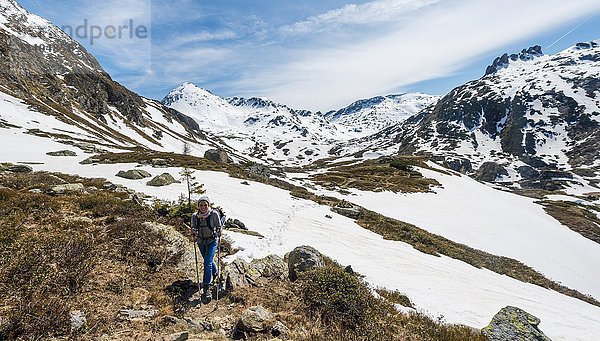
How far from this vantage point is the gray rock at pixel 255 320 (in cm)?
668

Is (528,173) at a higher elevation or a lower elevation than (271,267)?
lower

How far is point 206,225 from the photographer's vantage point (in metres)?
8.59

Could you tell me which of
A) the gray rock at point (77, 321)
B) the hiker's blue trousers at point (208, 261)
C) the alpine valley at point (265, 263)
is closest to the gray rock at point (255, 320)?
the alpine valley at point (265, 263)

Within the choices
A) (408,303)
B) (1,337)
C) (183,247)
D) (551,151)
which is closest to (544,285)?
(408,303)

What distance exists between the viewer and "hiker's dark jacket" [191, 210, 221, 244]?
859 cm

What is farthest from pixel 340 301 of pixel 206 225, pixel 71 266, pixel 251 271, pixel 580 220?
pixel 580 220

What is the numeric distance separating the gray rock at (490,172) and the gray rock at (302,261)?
16640 centimetres

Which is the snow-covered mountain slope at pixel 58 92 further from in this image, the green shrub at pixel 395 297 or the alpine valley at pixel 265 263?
the green shrub at pixel 395 297

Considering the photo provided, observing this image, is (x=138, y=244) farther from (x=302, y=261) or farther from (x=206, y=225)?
(x=302, y=261)

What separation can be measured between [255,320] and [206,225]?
3.05 m

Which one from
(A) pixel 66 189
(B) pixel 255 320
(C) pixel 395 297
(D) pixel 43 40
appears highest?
(D) pixel 43 40

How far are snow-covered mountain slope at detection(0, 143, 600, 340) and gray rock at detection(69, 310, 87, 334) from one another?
6.75 metres

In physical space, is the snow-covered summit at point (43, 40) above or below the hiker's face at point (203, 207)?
above

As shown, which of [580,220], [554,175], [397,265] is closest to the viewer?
[397,265]
